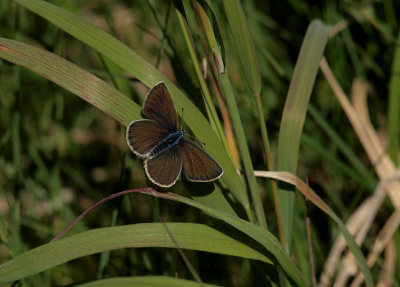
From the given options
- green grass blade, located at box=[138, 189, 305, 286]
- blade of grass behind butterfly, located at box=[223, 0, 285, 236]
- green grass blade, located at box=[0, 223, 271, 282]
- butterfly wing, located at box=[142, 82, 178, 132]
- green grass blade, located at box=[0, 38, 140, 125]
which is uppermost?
green grass blade, located at box=[0, 38, 140, 125]

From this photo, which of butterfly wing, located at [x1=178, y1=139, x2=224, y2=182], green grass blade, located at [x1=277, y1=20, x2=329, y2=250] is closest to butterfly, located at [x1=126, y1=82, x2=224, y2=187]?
butterfly wing, located at [x1=178, y1=139, x2=224, y2=182]

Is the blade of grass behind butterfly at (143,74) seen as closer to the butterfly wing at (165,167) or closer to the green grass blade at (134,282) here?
the butterfly wing at (165,167)

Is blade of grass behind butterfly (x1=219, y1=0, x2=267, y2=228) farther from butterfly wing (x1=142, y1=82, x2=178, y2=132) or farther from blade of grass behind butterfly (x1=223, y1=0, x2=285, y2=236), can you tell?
butterfly wing (x1=142, y1=82, x2=178, y2=132)

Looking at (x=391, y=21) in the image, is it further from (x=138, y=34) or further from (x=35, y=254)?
(x=35, y=254)

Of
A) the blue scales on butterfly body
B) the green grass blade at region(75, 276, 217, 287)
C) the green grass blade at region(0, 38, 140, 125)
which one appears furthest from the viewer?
the blue scales on butterfly body

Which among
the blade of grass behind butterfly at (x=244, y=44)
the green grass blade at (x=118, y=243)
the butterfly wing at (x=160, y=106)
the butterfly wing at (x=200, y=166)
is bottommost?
the green grass blade at (x=118, y=243)

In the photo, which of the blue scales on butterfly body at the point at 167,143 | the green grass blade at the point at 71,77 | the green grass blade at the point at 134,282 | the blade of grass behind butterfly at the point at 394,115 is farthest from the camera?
the blade of grass behind butterfly at the point at 394,115

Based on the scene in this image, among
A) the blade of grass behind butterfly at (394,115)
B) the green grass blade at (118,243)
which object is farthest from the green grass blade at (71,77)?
the blade of grass behind butterfly at (394,115)

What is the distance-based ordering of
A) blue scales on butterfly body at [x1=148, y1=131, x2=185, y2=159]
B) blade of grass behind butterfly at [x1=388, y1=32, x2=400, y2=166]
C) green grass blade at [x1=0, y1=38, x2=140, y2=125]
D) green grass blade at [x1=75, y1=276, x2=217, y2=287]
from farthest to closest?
blade of grass behind butterfly at [x1=388, y1=32, x2=400, y2=166] → blue scales on butterfly body at [x1=148, y1=131, x2=185, y2=159] → green grass blade at [x1=0, y1=38, x2=140, y2=125] → green grass blade at [x1=75, y1=276, x2=217, y2=287]
